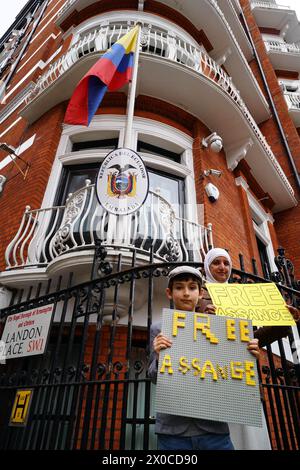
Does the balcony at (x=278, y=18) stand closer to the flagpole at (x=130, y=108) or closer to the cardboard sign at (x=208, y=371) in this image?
the flagpole at (x=130, y=108)

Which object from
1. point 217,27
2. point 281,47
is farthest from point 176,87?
point 281,47

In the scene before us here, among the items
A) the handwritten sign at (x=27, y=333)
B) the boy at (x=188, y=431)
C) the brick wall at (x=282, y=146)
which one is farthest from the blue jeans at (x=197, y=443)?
the brick wall at (x=282, y=146)

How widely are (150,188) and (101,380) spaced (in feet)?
13.2

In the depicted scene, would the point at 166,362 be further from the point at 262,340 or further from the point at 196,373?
the point at 262,340

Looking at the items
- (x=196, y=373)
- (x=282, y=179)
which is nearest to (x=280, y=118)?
(x=282, y=179)

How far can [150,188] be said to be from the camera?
19.2 ft

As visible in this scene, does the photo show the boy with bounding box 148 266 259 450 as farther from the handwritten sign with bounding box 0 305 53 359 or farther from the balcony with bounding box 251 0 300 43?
the balcony with bounding box 251 0 300 43

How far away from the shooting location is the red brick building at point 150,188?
3.53 metres

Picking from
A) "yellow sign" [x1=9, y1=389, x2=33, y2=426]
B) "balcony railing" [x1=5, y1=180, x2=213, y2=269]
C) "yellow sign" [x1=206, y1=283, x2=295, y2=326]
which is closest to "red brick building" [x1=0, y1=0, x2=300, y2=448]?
"balcony railing" [x1=5, y1=180, x2=213, y2=269]

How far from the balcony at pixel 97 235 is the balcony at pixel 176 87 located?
3167 millimetres

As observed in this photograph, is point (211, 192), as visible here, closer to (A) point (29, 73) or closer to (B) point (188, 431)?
(B) point (188, 431)

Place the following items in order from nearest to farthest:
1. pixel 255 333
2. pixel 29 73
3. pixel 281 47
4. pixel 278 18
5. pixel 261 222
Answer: pixel 255 333
pixel 261 222
pixel 29 73
pixel 281 47
pixel 278 18

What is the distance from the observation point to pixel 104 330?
13.5 ft
